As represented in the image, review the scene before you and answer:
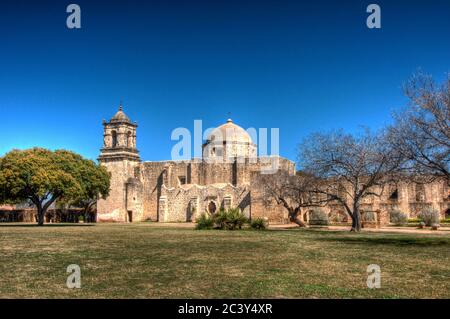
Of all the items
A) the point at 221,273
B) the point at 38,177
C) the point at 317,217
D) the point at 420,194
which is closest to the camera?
the point at 221,273

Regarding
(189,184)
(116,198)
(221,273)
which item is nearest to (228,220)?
(221,273)

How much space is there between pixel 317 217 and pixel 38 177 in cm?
2167

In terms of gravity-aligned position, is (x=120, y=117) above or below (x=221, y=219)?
above

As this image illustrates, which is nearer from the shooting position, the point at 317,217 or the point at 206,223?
the point at 206,223

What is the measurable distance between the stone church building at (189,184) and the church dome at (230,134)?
0.11 meters

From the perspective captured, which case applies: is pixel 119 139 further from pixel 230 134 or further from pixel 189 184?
pixel 230 134

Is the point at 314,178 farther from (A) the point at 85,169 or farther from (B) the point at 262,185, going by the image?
(A) the point at 85,169

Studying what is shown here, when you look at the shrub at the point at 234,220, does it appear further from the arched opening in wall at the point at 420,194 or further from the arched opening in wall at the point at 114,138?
the arched opening in wall at the point at 114,138

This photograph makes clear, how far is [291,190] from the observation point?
28.3 meters

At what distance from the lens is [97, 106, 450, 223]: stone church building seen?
4174cm

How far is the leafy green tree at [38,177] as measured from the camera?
92.3ft

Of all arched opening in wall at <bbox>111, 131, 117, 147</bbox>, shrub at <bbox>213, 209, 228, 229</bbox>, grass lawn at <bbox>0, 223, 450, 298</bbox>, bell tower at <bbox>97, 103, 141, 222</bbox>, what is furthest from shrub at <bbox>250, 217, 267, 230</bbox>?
arched opening in wall at <bbox>111, 131, 117, 147</bbox>

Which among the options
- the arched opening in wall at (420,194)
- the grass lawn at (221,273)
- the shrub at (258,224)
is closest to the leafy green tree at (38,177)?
the shrub at (258,224)

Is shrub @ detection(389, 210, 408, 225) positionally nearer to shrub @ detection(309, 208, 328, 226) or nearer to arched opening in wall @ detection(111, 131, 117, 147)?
shrub @ detection(309, 208, 328, 226)
